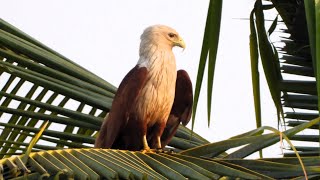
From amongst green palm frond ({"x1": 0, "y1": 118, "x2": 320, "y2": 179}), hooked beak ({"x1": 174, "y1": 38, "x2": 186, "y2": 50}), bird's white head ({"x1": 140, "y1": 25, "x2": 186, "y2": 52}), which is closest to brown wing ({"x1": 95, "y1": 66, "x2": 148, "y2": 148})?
bird's white head ({"x1": 140, "y1": 25, "x2": 186, "y2": 52})

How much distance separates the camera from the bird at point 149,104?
16.8 feet

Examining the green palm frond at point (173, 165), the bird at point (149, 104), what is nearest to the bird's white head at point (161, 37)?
the bird at point (149, 104)

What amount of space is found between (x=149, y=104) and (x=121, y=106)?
1.28 feet

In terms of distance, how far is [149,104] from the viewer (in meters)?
5.33

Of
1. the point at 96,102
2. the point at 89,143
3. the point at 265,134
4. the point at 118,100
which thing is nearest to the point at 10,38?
the point at 96,102

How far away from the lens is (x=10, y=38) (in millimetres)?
3859

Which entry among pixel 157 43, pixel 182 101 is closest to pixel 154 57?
pixel 157 43

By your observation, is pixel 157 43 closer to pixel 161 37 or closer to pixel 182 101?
pixel 161 37

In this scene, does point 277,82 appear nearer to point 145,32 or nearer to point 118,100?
point 118,100

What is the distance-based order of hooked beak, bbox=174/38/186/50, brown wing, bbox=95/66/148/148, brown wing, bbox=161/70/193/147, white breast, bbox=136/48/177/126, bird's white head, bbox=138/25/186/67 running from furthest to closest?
hooked beak, bbox=174/38/186/50 < brown wing, bbox=161/70/193/147 < bird's white head, bbox=138/25/186/67 < white breast, bbox=136/48/177/126 < brown wing, bbox=95/66/148/148

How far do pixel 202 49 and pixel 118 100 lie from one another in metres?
1.92

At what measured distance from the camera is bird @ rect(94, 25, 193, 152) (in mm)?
5113

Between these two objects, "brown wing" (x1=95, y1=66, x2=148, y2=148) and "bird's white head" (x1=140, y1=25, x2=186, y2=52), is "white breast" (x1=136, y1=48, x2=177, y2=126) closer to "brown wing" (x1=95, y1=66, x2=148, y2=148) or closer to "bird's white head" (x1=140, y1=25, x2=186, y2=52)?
"brown wing" (x1=95, y1=66, x2=148, y2=148)

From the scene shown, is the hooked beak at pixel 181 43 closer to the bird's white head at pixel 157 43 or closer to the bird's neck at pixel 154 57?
the bird's white head at pixel 157 43
